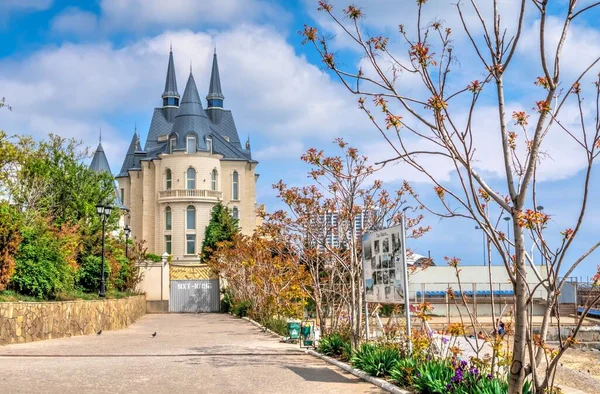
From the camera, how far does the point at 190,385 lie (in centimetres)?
1100

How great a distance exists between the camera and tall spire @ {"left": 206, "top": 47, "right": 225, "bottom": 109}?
67688 mm

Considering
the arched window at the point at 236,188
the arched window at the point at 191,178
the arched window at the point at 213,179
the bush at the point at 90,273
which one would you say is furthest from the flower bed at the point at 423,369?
the arched window at the point at 236,188

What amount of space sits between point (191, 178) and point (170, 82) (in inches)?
562

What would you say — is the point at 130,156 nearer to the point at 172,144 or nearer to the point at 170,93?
the point at 170,93

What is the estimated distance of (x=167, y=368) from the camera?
13.1 meters

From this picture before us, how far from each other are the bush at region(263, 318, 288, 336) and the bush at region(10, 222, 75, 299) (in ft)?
22.4

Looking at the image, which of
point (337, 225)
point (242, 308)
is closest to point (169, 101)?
point (242, 308)

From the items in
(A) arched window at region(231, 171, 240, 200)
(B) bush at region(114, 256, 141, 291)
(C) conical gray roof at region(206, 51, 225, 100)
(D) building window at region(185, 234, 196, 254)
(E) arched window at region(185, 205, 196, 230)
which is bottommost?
(B) bush at region(114, 256, 141, 291)

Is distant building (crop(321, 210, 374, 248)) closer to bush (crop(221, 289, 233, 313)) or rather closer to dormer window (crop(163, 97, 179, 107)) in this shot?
bush (crop(221, 289, 233, 313))

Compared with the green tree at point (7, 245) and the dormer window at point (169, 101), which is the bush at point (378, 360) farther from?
the dormer window at point (169, 101)

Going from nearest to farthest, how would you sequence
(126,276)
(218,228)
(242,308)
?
(242,308), (126,276), (218,228)

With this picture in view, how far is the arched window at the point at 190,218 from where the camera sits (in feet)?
191

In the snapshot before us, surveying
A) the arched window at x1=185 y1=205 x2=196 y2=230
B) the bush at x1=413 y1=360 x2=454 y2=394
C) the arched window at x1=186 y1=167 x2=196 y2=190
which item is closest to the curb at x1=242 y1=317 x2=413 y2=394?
the bush at x1=413 y1=360 x2=454 y2=394

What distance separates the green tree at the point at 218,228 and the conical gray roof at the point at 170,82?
16652 millimetres
